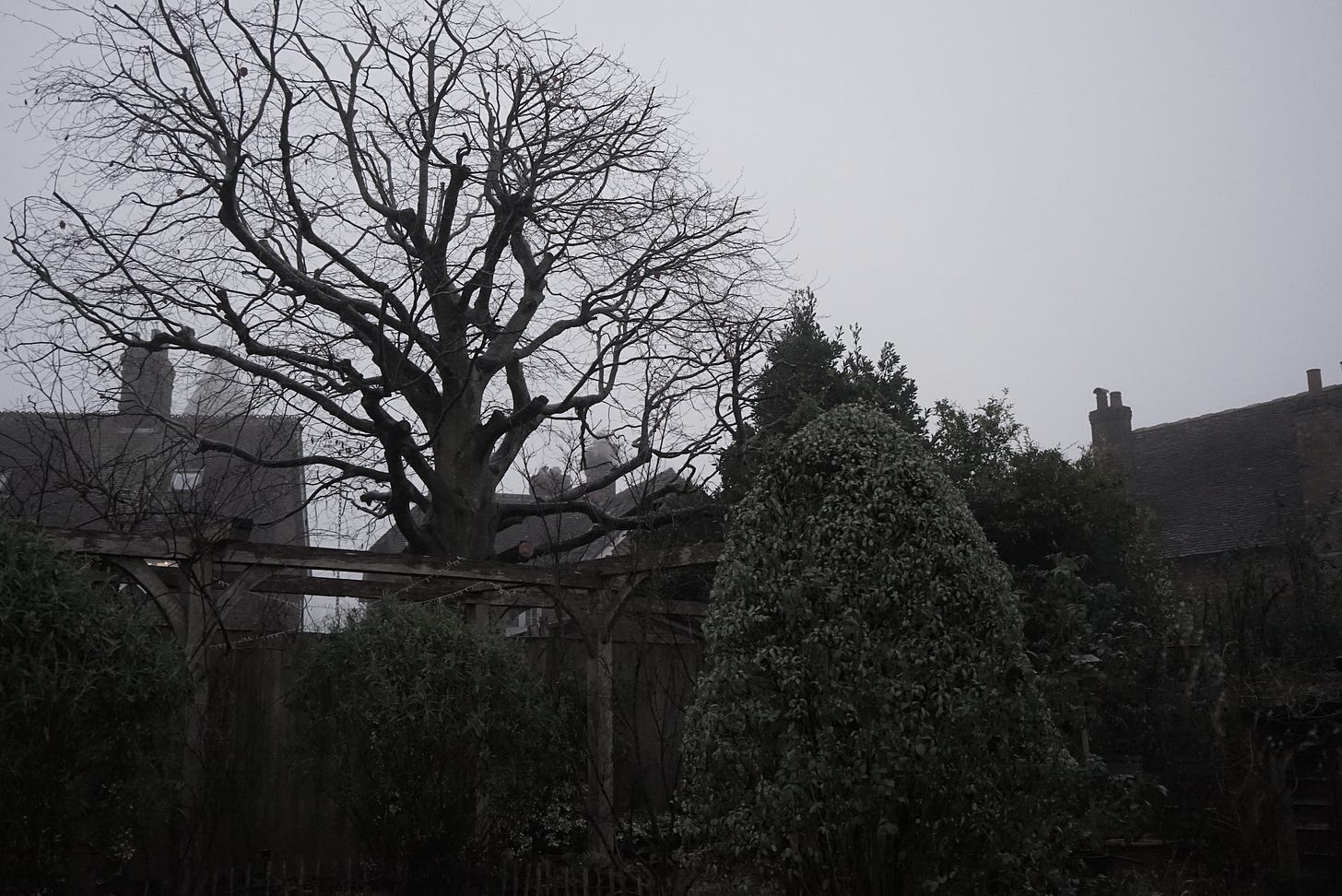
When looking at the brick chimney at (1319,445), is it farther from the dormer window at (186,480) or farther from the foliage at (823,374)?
the dormer window at (186,480)

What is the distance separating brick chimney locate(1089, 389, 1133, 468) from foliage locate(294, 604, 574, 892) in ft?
70.9

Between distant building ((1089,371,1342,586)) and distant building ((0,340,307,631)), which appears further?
distant building ((1089,371,1342,586))

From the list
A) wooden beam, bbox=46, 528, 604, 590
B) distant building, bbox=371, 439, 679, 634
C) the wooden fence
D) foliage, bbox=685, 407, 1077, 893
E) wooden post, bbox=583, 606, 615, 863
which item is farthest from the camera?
distant building, bbox=371, 439, 679, 634

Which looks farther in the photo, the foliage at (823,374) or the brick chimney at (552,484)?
the foliage at (823,374)

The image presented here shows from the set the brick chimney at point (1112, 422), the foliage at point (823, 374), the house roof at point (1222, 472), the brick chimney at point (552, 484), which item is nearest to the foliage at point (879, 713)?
the brick chimney at point (552, 484)

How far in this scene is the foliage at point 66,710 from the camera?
248 inches

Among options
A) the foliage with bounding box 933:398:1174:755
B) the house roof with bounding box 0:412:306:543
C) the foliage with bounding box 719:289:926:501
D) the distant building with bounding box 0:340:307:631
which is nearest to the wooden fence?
the distant building with bounding box 0:340:307:631

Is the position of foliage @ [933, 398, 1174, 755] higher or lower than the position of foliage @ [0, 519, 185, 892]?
higher

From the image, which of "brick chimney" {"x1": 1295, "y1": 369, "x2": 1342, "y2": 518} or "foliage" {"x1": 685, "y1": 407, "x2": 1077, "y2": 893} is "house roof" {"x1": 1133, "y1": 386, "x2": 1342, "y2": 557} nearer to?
"brick chimney" {"x1": 1295, "y1": 369, "x2": 1342, "y2": 518}

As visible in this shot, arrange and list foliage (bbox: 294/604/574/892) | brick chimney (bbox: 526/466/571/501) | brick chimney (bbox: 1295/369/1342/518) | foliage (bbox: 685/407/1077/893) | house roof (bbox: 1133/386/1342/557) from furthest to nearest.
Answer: house roof (bbox: 1133/386/1342/557) < brick chimney (bbox: 1295/369/1342/518) < brick chimney (bbox: 526/466/571/501) < foliage (bbox: 294/604/574/892) < foliage (bbox: 685/407/1077/893)

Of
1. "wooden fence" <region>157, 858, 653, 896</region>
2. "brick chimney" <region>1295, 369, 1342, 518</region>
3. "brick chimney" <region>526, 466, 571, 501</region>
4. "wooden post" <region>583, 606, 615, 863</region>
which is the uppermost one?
"brick chimney" <region>1295, 369, 1342, 518</region>

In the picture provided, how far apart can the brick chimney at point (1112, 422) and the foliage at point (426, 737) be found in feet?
70.9

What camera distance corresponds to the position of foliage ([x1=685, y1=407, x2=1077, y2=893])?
16.5 ft

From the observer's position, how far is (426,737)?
8.34 m
